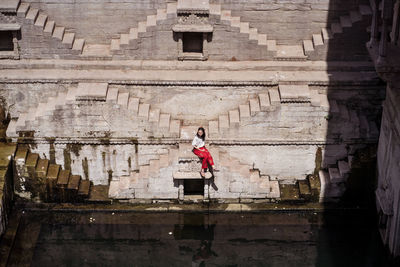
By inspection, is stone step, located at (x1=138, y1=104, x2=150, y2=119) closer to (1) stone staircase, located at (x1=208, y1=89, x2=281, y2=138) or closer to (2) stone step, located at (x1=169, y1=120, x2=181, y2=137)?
(2) stone step, located at (x1=169, y1=120, x2=181, y2=137)

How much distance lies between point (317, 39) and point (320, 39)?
0.10 m

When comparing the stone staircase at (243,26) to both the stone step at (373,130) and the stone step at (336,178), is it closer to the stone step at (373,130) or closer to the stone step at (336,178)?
the stone step at (373,130)

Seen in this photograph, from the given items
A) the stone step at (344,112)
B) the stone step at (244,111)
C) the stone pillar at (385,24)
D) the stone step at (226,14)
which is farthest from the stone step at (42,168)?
the stone pillar at (385,24)

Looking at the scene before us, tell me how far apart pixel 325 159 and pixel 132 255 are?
23.6ft

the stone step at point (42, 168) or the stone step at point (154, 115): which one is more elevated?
the stone step at point (154, 115)

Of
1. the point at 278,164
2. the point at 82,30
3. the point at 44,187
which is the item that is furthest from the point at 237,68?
the point at 44,187

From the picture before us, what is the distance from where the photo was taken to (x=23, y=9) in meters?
28.6

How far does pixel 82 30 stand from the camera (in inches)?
1169

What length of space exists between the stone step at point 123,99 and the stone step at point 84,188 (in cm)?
324

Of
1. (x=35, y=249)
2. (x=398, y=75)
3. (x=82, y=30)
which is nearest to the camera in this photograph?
(x=398, y=75)

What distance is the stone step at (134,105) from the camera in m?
28.3

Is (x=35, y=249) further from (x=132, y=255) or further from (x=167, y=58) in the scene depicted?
(x=167, y=58)

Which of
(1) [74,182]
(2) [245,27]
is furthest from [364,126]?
(1) [74,182]

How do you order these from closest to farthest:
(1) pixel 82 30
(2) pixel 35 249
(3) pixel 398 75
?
1. (3) pixel 398 75
2. (2) pixel 35 249
3. (1) pixel 82 30
